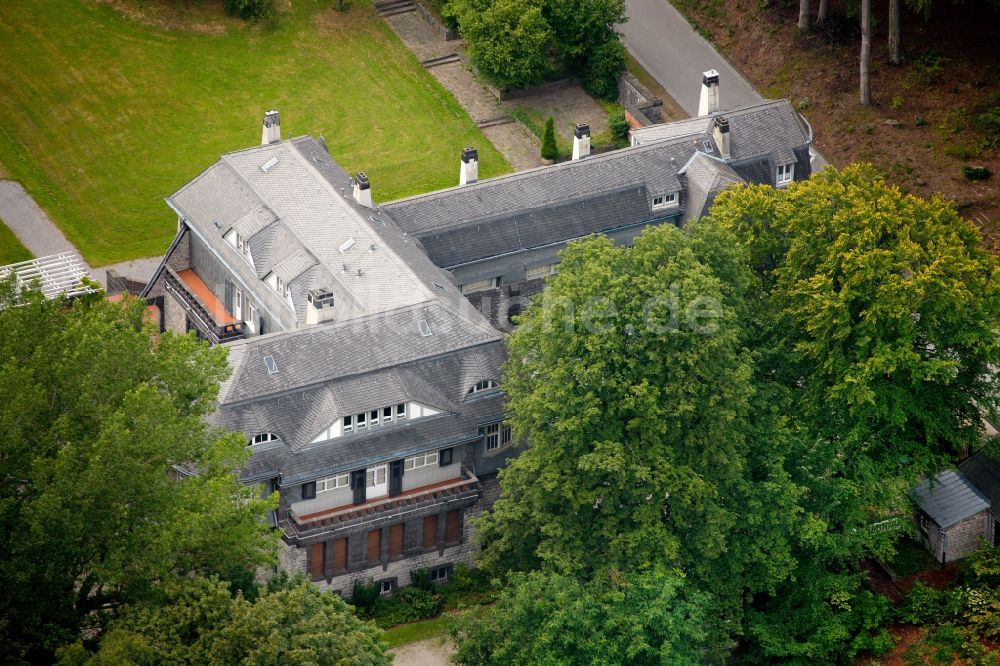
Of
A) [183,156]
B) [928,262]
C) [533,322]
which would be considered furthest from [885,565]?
[183,156]

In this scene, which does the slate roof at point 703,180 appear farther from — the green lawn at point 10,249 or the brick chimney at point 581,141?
the green lawn at point 10,249

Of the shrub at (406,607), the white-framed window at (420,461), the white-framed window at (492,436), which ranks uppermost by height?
the white-framed window at (492,436)

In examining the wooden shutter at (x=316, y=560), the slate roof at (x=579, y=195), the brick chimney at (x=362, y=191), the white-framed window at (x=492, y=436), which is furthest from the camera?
the slate roof at (x=579, y=195)

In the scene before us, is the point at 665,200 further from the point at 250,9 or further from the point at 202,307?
the point at 250,9

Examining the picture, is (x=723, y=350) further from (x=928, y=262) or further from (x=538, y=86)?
(x=538, y=86)

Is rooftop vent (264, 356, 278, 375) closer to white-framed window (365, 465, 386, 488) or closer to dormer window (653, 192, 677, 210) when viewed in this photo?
white-framed window (365, 465, 386, 488)

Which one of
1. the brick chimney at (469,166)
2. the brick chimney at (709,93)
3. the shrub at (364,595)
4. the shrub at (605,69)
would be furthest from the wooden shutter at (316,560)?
the shrub at (605,69)
